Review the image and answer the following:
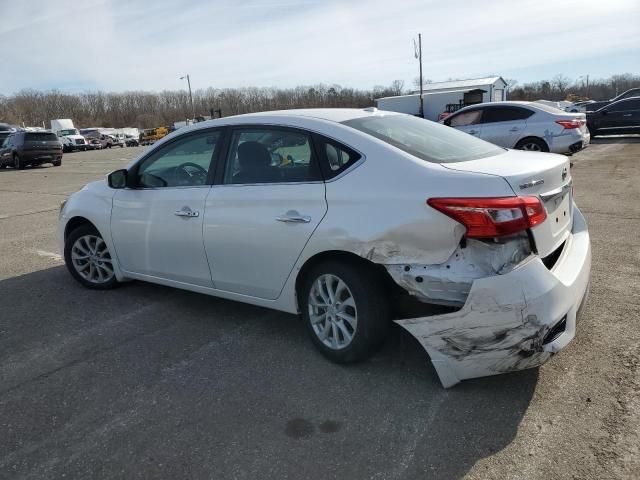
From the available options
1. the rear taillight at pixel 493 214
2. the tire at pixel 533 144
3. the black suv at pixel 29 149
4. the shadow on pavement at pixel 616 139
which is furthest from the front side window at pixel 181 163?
the black suv at pixel 29 149

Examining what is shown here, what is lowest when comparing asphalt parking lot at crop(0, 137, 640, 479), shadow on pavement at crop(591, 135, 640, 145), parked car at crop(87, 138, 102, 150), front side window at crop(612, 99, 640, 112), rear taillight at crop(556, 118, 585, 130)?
asphalt parking lot at crop(0, 137, 640, 479)

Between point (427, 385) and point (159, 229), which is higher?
point (159, 229)

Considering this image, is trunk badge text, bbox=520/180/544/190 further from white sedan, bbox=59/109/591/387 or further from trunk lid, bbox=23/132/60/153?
trunk lid, bbox=23/132/60/153

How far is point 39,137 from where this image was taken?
2430 centimetres

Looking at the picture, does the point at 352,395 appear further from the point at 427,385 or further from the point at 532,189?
the point at 532,189

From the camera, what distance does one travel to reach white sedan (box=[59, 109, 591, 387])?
8.94ft

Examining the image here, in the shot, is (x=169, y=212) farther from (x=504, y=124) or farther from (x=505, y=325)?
(x=504, y=124)

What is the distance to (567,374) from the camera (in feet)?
10.2

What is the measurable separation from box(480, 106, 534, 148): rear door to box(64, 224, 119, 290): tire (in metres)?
9.53

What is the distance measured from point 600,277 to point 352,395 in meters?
2.89

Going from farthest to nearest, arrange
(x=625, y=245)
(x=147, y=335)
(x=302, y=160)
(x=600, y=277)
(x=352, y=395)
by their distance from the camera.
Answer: (x=625, y=245), (x=600, y=277), (x=147, y=335), (x=302, y=160), (x=352, y=395)

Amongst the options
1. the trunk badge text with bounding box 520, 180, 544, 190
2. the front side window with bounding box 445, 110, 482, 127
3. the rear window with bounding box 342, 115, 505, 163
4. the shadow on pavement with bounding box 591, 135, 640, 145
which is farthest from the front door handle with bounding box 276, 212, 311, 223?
the shadow on pavement with bounding box 591, 135, 640, 145

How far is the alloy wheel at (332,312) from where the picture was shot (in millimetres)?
3248

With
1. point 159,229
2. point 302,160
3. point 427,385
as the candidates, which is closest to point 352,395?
point 427,385
